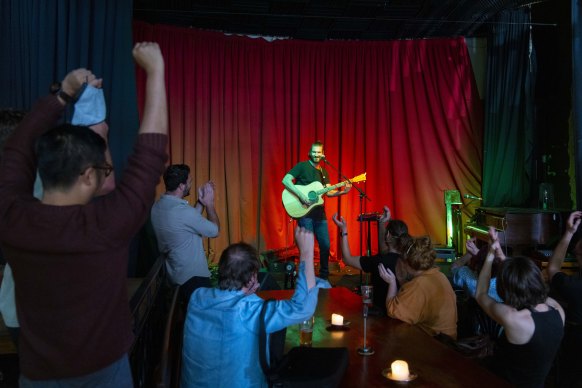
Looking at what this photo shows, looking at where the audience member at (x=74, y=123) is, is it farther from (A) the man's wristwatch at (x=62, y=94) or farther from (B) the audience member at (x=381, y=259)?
(B) the audience member at (x=381, y=259)

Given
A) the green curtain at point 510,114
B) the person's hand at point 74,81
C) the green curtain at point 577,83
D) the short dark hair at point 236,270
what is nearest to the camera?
the person's hand at point 74,81

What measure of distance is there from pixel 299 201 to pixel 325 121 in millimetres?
1707

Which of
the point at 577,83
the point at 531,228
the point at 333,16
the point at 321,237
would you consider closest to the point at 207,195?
the point at 321,237

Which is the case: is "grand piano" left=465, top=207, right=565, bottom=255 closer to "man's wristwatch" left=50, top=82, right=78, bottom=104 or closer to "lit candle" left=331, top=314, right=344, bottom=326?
"lit candle" left=331, top=314, right=344, bottom=326

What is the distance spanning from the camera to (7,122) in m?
1.53

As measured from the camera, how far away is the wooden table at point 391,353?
184 centimetres

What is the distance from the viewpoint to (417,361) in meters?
2.04

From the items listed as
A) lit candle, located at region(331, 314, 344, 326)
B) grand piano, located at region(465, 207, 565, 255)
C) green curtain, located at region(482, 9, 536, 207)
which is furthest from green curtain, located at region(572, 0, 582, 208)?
lit candle, located at region(331, 314, 344, 326)

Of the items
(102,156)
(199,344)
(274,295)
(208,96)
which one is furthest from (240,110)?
(102,156)

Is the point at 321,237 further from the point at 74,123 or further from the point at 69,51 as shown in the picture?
the point at 74,123

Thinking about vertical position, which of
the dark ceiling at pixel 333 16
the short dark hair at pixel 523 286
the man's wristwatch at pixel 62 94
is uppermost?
the dark ceiling at pixel 333 16

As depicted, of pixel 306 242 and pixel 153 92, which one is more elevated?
pixel 153 92

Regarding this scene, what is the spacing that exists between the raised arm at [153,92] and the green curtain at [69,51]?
3171mm

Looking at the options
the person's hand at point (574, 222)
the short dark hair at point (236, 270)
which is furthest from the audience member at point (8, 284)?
the person's hand at point (574, 222)
